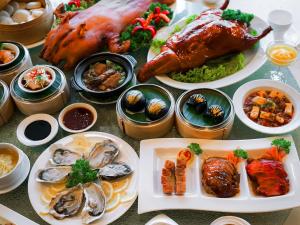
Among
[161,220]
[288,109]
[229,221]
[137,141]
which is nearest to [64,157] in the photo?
[137,141]

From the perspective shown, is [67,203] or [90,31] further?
[90,31]

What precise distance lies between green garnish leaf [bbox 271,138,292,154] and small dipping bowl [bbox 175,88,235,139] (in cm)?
28

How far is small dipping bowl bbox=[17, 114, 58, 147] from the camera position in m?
2.36

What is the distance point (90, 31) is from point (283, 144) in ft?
5.25

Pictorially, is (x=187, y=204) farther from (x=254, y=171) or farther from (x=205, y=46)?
(x=205, y=46)

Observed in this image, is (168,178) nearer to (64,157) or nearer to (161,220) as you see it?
(161,220)

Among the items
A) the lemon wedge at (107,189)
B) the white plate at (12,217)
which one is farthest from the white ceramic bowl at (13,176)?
the lemon wedge at (107,189)

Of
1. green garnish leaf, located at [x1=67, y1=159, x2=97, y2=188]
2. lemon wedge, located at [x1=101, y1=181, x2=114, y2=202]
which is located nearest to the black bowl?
green garnish leaf, located at [x1=67, y1=159, x2=97, y2=188]

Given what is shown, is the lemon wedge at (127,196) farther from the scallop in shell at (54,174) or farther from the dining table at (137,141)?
the scallop in shell at (54,174)

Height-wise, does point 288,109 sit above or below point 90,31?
below

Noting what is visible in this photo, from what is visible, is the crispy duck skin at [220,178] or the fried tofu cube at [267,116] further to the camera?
the fried tofu cube at [267,116]

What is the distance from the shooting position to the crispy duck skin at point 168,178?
211 cm

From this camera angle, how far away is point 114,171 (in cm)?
221

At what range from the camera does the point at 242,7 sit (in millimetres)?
3729
